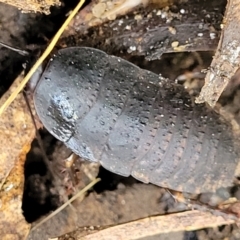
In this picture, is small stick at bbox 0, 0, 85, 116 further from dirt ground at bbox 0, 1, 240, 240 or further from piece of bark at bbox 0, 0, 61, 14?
piece of bark at bbox 0, 0, 61, 14

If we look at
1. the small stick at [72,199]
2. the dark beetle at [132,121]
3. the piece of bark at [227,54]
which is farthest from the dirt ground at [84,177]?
the piece of bark at [227,54]

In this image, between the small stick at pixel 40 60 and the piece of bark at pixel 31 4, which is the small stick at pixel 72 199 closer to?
the small stick at pixel 40 60

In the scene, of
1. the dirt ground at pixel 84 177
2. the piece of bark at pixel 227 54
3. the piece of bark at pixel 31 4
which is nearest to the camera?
the piece of bark at pixel 227 54

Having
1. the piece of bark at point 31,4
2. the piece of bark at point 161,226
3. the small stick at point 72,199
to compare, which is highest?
the piece of bark at point 31,4

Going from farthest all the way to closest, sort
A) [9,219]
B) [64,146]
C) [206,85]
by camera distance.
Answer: [64,146] → [9,219] → [206,85]

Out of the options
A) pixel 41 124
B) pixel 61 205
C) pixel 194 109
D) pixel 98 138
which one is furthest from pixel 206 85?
pixel 61 205

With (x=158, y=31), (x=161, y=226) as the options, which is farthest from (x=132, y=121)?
(x=161, y=226)

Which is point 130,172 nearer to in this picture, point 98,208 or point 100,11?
point 98,208
